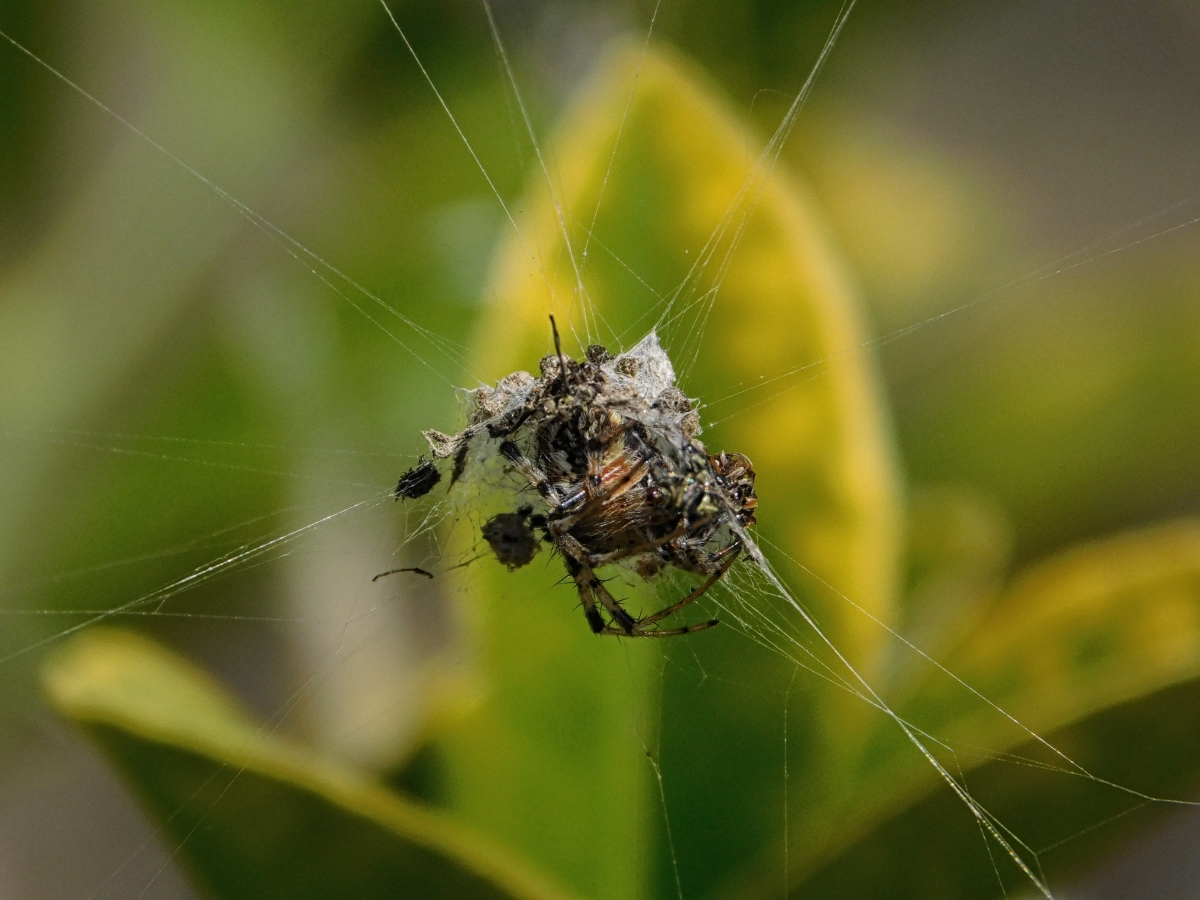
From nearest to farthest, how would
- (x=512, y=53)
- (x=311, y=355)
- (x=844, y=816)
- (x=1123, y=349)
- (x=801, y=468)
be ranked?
(x=844, y=816), (x=801, y=468), (x=1123, y=349), (x=311, y=355), (x=512, y=53)

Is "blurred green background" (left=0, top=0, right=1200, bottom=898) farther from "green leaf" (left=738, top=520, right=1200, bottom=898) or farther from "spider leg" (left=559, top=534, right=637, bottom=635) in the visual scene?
"green leaf" (left=738, top=520, right=1200, bottom=898)

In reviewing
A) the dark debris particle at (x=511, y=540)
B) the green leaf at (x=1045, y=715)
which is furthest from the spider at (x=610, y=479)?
the green leaf at (x=1045, y=715)

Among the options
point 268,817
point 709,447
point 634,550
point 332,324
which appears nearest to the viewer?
point 268,817

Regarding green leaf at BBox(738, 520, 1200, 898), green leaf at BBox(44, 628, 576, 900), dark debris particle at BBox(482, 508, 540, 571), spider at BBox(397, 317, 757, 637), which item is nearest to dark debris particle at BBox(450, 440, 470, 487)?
spider at BBox(397, 317, 757, 637)

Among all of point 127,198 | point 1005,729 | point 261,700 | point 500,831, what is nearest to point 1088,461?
point 1005,729

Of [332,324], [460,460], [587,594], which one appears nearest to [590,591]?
[587,594]

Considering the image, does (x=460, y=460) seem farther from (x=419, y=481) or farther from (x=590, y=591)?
(x=590, y=591)

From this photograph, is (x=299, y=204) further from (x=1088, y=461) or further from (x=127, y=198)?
(x=1088, y=461)

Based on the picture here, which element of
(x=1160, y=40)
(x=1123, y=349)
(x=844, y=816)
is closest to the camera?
(x=844, y=816)
